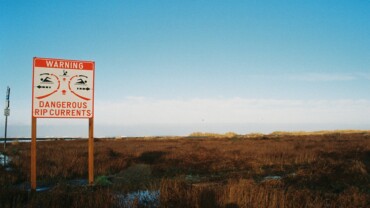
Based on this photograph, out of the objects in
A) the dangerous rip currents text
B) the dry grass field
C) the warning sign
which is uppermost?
the warning sign

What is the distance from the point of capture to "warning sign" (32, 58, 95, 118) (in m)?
7.53

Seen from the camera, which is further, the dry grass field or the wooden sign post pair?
the wooden sign post pair

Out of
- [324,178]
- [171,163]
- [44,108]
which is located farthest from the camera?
[171,163]

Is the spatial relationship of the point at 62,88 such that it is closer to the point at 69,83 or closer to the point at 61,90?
the point at 61,90

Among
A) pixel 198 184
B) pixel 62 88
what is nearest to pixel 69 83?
pixel 62 88

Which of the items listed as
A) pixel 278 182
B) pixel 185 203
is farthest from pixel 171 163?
pixel 185 203

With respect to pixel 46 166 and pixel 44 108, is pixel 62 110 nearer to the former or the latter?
pixel 44 108

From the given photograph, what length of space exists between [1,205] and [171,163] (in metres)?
10.2

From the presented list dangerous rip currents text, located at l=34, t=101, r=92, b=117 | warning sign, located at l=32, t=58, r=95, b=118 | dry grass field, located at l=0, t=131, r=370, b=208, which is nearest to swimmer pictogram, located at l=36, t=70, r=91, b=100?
warning sign, located at l=32, t=58, r=95, b=118

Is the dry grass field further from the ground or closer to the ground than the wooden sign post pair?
closer to the ground

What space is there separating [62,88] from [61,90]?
0.17 feet

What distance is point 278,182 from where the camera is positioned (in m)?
8.41

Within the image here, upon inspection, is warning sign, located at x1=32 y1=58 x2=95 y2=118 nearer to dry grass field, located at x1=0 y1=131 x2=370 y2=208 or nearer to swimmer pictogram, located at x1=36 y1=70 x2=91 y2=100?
swimmer pictogram, located at x1=36 y1=70 x2=91 y2=100

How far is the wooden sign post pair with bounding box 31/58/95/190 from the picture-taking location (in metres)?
7.52
